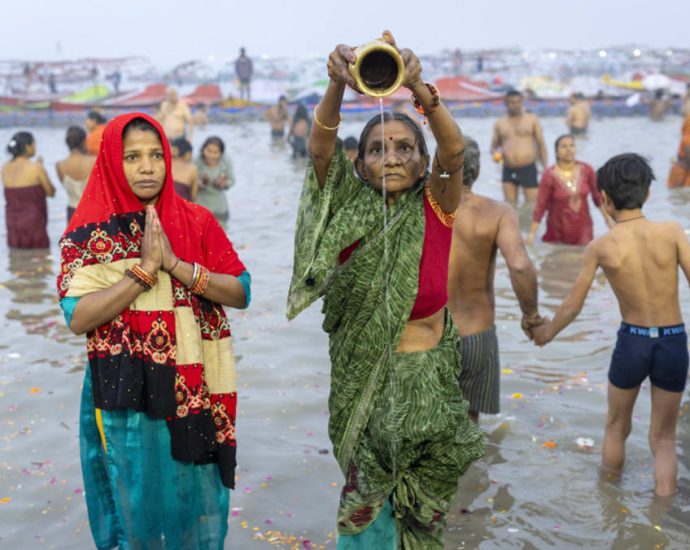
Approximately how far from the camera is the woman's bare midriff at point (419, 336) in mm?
3275

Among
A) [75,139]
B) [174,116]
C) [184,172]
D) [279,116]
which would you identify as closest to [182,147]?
[184,172]

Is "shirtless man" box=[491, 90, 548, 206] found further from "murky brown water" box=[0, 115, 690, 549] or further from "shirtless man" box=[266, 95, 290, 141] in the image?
"shirtless man" box=[266, 95, 290, 141]

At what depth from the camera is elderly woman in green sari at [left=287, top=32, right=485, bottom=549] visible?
124 inches

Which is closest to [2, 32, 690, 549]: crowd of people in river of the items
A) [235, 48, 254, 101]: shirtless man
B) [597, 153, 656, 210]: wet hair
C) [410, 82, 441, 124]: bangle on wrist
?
[410, 82, 441, 124]: bangle on wrist

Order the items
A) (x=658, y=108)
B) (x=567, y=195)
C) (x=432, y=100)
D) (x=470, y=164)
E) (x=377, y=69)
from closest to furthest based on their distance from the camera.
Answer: (x=377, y=69)
(x=432, y=100)
(x=470, y=164)
(x=567, y=195)
(x=658, y=108)

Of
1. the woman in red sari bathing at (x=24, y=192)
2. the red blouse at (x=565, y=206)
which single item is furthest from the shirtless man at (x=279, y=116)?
the red blouse at (x=565, y=206)

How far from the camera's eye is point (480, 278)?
4.55 metres

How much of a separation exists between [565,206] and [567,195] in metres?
0.20

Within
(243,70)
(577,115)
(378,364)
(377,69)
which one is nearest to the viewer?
(377,69)

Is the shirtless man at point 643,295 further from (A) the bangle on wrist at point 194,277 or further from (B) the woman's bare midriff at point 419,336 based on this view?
(A) the bangle on wrist at point 194,277

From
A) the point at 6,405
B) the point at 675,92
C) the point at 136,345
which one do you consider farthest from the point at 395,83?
the point at 675,92

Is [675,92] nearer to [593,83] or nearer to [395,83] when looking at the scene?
[593,83]

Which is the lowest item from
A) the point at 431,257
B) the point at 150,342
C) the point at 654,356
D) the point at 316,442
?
the point at 316,442

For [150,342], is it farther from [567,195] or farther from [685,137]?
[685,137]
